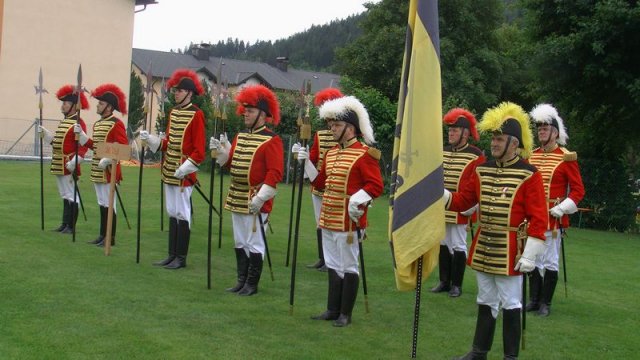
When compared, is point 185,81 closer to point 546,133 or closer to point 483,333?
point 546,133

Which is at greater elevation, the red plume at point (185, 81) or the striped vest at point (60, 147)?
the red plume at point (185, 81)

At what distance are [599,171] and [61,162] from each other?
1364 centimetres

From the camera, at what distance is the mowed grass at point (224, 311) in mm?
6309

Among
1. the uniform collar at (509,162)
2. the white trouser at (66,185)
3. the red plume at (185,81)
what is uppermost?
the red plume at (185,81)

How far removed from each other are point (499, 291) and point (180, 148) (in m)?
4.65

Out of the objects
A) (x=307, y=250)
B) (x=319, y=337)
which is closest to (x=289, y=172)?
(x=307, y=250)

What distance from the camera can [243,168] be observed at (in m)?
8.10

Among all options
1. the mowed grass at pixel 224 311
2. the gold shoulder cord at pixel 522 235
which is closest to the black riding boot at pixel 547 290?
the mowed grass at pixel 224 311

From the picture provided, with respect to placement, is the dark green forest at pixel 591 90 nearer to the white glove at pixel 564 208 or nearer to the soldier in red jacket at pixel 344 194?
the white glove at pixel 564 208

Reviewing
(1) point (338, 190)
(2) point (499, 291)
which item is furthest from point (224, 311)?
(2) point (499, 291)

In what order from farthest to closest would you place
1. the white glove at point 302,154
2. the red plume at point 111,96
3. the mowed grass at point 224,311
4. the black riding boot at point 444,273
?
the red plume at point 111,96 < the black riding boot at point 444,273 < the white glove at point 302,154 < the mowed grass at point 224,311

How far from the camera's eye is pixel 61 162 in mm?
11414

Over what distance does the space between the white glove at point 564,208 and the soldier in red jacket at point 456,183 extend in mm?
1096

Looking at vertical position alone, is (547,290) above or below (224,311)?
above
